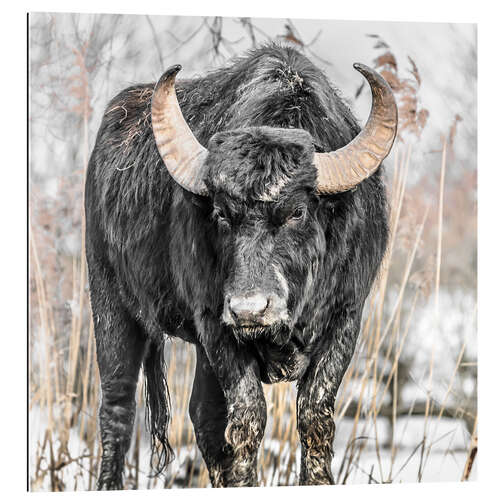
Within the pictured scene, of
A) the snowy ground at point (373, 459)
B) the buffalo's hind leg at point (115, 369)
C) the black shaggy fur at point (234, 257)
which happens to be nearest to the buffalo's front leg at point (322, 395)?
the black shaggy fur at point (234, 257)

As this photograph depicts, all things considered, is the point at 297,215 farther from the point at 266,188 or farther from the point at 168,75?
the point at 168,75

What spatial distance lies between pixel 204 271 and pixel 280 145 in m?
0.77

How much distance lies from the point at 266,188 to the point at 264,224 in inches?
6.6

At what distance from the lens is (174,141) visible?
16.0 ft

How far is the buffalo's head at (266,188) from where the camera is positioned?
4512 mm

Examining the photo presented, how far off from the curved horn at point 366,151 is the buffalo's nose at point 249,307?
0.65 meters

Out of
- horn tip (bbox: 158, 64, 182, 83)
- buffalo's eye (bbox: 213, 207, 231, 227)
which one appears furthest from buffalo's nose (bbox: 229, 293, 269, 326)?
horn tip (bbox: 158, 64, 182, 83)

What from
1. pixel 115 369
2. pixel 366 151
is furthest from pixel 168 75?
pixel 115 369

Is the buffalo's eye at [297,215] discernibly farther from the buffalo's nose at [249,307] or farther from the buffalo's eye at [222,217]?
the buffalo's nose at [249,307]

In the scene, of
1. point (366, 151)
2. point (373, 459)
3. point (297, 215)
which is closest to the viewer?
point (297, 215)

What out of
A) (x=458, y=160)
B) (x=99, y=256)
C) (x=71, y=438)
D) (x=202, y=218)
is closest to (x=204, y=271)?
(x=202, y=218)

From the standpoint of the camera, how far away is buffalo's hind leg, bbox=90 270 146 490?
5836mm

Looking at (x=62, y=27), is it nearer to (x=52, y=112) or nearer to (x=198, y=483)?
(x=52, y=112)
